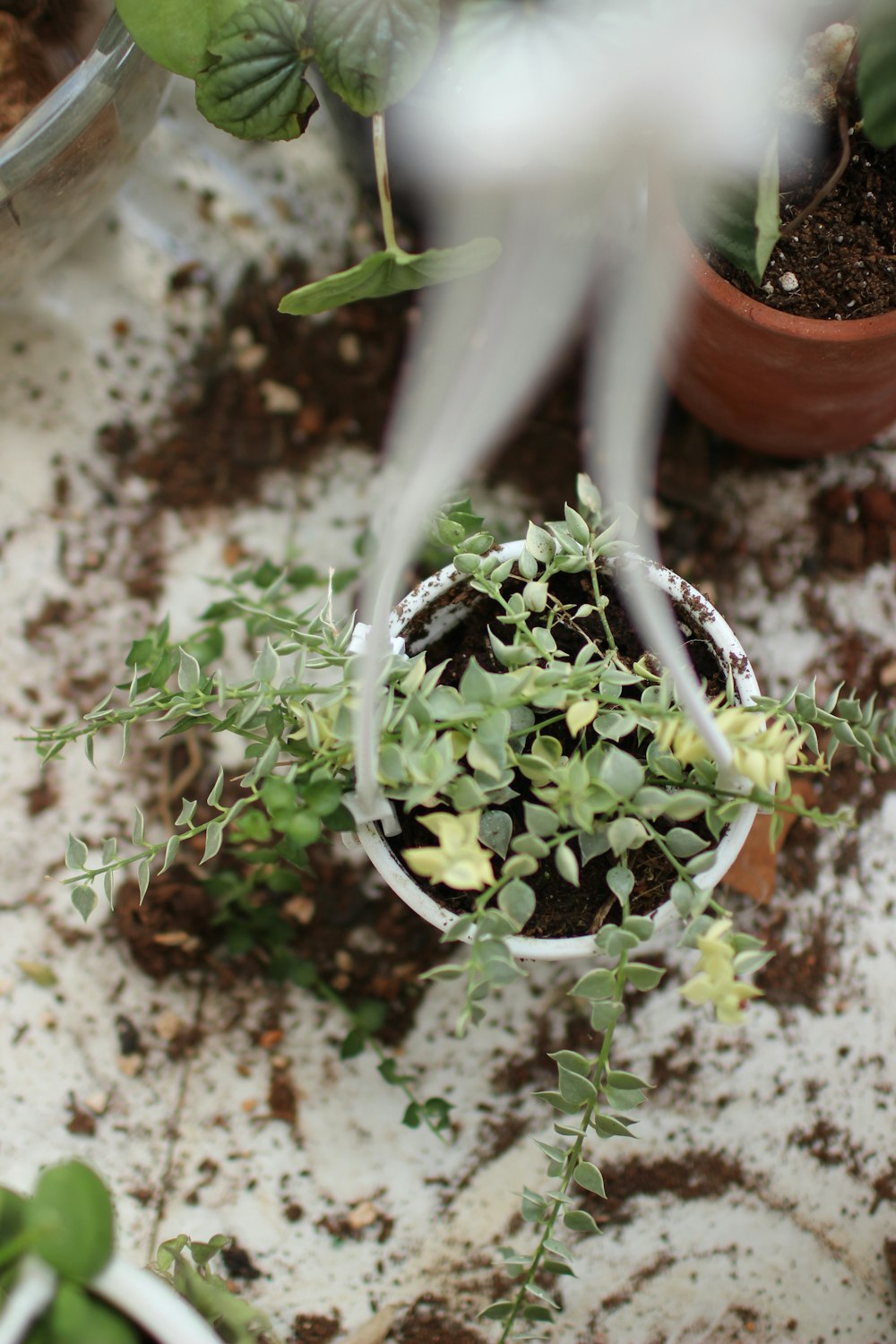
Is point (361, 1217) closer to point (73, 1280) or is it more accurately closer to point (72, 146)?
point (73, 1280)

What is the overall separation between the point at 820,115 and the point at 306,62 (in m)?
0.38

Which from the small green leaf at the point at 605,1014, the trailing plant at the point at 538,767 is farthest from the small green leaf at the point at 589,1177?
the small green leaf at the point at 605,1014

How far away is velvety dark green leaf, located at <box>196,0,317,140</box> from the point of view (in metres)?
0.68

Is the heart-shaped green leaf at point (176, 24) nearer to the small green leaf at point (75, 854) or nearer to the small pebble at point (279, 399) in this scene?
the small pebble at point (279, 399)

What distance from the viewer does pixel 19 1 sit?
877 mm

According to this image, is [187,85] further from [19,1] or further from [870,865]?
[870,865]

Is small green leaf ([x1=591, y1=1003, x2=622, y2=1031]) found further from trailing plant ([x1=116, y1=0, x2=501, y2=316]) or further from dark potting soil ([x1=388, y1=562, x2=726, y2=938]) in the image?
trailing plant ([x1=116, y1=0, x2=501, y2=316])

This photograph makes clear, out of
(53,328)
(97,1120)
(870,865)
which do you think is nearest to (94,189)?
(53,328)

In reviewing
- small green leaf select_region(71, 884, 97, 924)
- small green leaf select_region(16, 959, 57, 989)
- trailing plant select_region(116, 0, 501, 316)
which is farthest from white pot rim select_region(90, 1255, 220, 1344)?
trailing plant select_region(116, 0, 501, 316)

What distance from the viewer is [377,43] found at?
2.15 ft

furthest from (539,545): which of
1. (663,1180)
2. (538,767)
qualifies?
(663,1180)

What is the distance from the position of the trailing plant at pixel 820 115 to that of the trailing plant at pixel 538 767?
20cm

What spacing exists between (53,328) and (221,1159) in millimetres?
815

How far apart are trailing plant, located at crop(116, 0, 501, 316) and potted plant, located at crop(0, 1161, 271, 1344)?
0.52 meters
